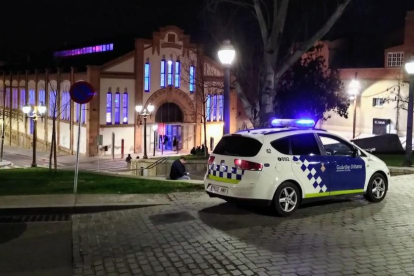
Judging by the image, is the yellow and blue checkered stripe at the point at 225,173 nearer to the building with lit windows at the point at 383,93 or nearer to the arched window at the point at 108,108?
the building with lit windows at the point at 383,93

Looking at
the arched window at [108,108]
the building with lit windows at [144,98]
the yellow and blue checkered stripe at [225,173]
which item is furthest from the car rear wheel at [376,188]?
the arched window at [108,108]

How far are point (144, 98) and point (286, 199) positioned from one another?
33845 millimetres

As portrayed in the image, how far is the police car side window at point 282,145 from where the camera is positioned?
8.93 meters

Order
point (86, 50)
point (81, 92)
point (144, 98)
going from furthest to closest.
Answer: point (86, 50) → point (144, 98) → point (81, 92)

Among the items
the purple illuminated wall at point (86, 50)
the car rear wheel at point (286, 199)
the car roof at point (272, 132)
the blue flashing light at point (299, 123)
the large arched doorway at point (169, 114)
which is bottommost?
the car rear wheel at point (286, 199)

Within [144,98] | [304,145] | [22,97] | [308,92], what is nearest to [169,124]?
[144,98]

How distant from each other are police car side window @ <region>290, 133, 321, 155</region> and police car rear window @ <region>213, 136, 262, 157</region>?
2.37 ft

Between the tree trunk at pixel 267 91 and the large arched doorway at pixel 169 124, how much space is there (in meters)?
24.0

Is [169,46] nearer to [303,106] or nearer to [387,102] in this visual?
[303,106]

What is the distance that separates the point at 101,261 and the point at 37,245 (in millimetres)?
1386

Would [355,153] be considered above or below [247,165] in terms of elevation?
above

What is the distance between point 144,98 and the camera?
41938mm

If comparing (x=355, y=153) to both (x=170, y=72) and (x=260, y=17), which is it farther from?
(x=170, y=72)

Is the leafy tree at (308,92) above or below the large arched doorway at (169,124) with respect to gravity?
above
